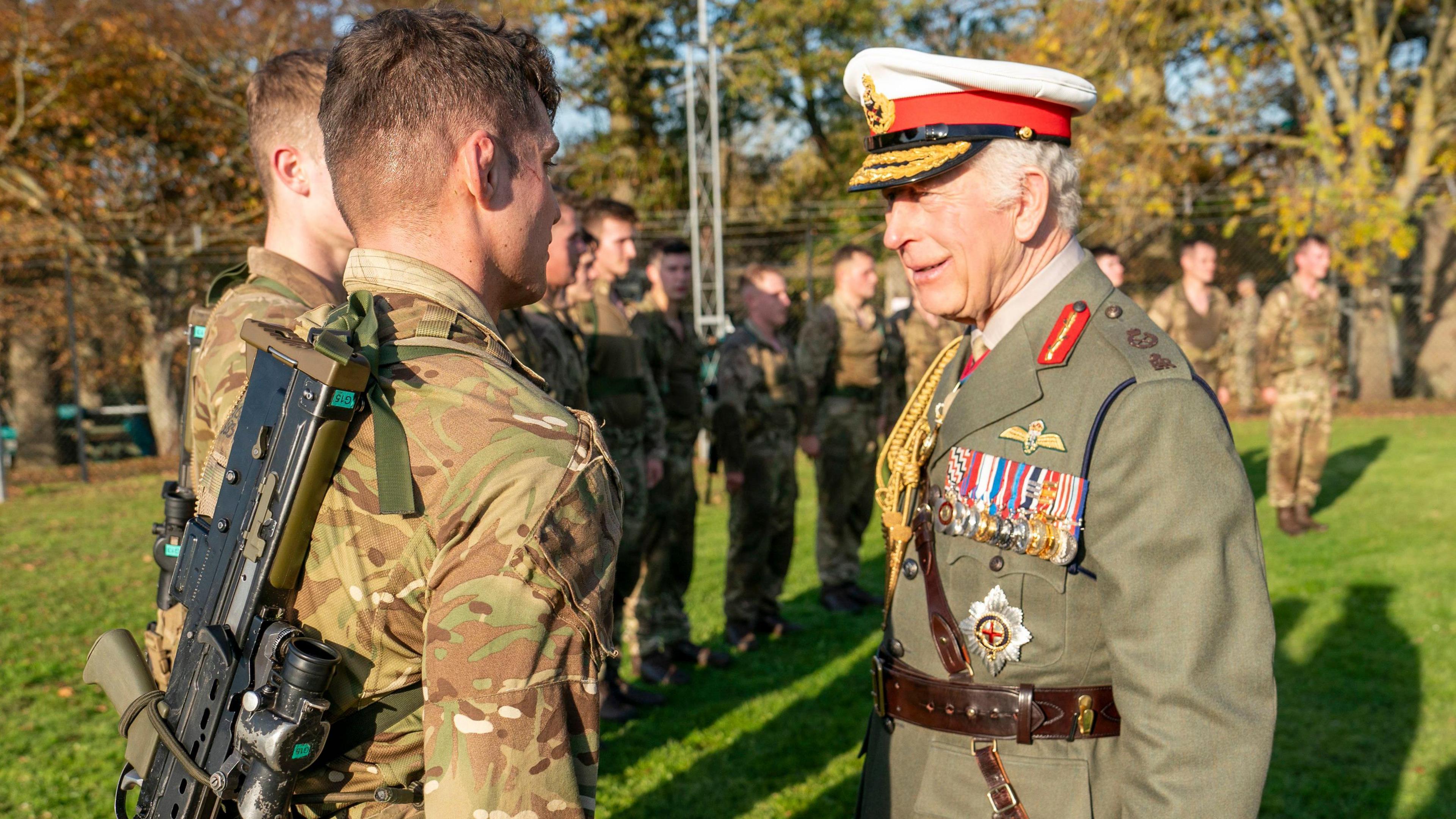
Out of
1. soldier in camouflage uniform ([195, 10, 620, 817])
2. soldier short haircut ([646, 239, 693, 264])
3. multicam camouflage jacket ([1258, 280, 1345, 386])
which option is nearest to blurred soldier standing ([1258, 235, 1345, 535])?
multicam camouflage jacket ([1258, 280, 1345, 386])

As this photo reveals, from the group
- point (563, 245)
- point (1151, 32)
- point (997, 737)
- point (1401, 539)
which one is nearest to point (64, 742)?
point (563, 245)

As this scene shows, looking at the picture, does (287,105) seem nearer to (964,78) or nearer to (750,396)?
(964,78)

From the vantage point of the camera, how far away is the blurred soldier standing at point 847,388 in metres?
7.69

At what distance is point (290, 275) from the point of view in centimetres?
253

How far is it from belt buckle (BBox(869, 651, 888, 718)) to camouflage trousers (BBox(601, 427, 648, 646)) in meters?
3.60

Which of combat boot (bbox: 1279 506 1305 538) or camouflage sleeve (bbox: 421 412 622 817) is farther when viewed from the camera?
combat boot (bbox: 1279 506 1305 538)

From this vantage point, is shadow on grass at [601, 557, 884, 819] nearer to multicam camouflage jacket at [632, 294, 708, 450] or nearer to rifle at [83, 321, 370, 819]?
multicam camouflage jacket at [632, 294, 708, 450]

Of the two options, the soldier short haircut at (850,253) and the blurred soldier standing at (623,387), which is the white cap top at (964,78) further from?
the soldier short haircut at (850,253)

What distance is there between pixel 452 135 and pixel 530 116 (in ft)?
0.43

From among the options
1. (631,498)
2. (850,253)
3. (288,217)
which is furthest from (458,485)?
(850,253)

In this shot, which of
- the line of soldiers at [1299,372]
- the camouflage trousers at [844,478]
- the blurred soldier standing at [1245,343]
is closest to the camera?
the camouflage trousers at [844,478]

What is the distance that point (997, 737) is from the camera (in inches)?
73.0

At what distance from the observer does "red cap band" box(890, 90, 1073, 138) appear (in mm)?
1977

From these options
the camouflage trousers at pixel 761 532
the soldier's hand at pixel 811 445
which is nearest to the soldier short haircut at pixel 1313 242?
the soldier's hand at pixel 811 445
